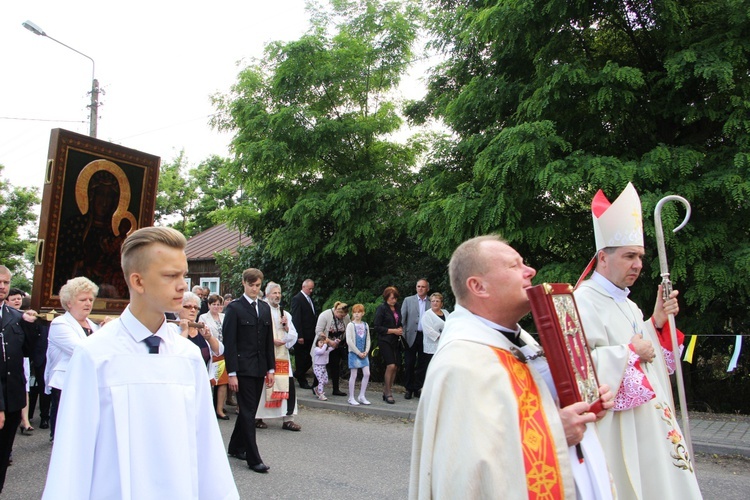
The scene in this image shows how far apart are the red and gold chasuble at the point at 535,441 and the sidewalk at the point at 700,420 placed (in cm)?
640

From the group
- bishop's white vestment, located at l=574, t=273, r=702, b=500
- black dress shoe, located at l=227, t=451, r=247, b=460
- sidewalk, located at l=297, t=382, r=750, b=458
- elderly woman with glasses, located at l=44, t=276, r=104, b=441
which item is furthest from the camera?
sidewalk, located at l=297, t=382, r=750, b=458

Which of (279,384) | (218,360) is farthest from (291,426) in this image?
(218,360)

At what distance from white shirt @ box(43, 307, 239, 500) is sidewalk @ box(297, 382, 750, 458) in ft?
21.2

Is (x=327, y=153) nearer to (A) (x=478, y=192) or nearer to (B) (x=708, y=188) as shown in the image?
(A) (x=478, y=192)

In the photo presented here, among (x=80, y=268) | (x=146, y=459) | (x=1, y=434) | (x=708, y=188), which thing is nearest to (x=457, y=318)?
(x=146, y=459)

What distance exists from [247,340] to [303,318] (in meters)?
6.07

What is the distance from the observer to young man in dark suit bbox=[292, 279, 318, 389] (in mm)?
12547

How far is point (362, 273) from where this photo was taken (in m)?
15.0

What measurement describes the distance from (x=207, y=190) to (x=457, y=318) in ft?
134

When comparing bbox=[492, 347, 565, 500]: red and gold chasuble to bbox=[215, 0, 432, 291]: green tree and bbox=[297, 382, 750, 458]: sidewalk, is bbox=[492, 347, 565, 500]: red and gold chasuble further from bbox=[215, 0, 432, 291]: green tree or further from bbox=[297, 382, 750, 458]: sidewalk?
bbox=[215, 0, 432, 291]: green tree

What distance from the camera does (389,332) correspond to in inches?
445

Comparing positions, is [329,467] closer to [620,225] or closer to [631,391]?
[631,391]

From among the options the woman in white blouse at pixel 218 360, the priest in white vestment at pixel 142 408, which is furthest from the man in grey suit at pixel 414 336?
the priest in white vestment at pixel 142 408

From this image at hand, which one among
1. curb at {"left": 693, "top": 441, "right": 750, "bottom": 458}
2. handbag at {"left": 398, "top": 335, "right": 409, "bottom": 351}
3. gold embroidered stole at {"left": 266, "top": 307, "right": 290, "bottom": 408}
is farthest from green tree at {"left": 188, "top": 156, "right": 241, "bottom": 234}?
curb at {"left": 693, "top": 441, "right": 750, "bottom": 458}
